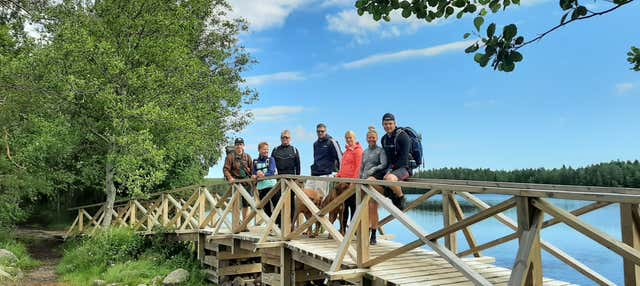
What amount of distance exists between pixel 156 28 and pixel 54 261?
7136mm

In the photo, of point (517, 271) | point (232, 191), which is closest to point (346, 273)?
point (517, 271)

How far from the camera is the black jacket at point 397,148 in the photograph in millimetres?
5988

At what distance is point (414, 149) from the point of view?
6258mm

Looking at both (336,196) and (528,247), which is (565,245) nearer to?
(336,196)

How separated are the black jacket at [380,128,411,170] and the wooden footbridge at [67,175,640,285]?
310mm

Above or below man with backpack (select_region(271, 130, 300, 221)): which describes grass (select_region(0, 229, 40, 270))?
below

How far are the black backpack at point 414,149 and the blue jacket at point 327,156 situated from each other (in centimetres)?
159

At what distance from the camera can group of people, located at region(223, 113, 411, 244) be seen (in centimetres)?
611

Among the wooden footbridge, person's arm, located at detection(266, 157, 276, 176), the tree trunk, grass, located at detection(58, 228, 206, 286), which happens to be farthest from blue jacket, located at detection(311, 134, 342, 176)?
the tree trunk

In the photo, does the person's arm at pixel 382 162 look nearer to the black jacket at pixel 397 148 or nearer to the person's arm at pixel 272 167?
the black jacket at pixel 397 148

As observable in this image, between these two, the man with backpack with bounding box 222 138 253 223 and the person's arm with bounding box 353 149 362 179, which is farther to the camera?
the man with backpack with bounding box 222 138 253 223

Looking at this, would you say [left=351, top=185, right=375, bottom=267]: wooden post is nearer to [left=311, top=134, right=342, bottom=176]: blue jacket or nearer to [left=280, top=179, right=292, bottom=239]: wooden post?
[left=311, top=134, right=342, bottom=176]: blue jacket

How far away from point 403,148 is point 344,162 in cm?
125

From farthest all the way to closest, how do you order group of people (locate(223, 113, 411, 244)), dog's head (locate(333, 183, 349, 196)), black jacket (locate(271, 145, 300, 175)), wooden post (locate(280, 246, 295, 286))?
black jacket (locate(271, 145, 300, 175)) < wooden post (locate(280, 246, 295, 286)) < dog's head (locate(333, 183, 349, 196)) < group of people (locate(223, 113, 411, 244))
